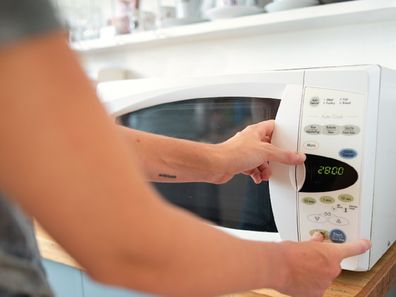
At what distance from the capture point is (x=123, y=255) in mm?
272

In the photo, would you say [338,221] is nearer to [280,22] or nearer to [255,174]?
[255,174]

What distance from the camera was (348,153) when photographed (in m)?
0.59

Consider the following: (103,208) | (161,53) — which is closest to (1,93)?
(103,208)

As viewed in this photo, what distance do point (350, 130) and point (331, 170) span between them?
0.06 meters

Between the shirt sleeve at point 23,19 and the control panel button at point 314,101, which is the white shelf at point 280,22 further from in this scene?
the shirt sleeve at point 23,19

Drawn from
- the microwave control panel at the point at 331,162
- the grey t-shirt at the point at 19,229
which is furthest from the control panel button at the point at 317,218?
the grey t-shirt at the point at 19,229

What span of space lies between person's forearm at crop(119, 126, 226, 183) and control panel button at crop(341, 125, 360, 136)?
183mm

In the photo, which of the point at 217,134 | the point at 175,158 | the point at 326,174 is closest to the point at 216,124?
the point at 217,134

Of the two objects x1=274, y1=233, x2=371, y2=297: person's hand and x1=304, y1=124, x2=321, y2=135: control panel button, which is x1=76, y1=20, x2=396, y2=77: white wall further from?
x1=274, y1=233, x2=371, y2=297: person's hand

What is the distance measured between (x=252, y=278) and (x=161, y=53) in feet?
3.28

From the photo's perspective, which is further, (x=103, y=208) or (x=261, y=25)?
(x=261, y=25)

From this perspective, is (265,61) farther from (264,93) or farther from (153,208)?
(153,208)

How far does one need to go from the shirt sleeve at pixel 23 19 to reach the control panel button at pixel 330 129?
0.44 m

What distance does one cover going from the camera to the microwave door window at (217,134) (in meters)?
0.69
